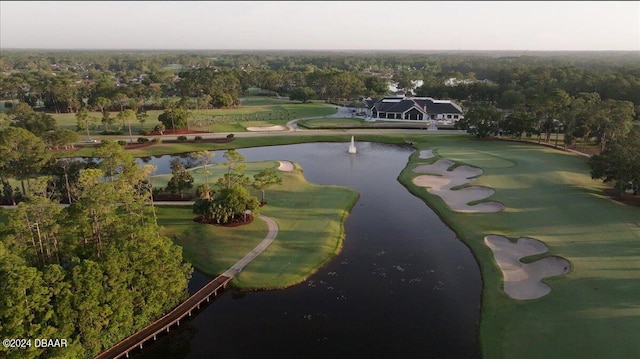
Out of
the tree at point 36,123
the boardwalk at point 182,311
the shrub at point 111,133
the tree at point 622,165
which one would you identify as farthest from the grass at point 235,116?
the tree at point 622,165

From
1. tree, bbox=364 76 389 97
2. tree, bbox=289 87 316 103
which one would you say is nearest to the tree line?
tree, bbox=289 87 316 103

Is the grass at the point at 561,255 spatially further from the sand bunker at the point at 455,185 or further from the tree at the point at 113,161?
the tree at the point at 113,161

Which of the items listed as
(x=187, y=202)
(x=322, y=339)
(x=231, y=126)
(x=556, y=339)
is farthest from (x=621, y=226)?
(x=231, y=126)

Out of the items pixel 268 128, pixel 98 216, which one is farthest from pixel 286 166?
pixel 98 216

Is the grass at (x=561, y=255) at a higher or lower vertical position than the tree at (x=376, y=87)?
lower

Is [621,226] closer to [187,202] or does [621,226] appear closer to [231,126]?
[187,202]

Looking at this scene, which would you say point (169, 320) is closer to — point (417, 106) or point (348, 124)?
point (348, 124)
